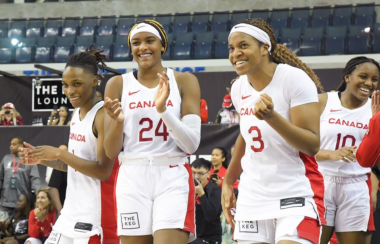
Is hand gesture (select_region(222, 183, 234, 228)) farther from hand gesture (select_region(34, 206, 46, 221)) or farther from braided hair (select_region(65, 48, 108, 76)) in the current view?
hand gesture (select_region(34, 206, 46, 221))

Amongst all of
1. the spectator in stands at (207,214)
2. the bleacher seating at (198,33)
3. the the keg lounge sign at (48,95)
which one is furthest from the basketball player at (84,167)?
the bleacher seating at (198,33)

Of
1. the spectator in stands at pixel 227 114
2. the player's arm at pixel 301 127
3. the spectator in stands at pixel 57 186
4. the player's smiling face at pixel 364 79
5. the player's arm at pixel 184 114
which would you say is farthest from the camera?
the spectator in stands at pixel 227 114

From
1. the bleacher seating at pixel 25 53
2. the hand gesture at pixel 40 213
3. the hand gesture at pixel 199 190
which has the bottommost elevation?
the hand gesture at pixel 40 213

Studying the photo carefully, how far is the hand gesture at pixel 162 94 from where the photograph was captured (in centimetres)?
364

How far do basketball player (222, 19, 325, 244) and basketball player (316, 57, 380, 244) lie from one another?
154 cm

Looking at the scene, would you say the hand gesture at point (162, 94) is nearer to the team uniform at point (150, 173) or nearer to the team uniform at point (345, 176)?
the team uniform at point (150, 173)

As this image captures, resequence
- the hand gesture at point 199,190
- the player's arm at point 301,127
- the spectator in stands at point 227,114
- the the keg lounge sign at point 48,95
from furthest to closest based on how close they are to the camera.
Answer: the the keg lounge sign at point 48,95 < the spectator in stands at point 227,114 < the hand gesture at point 199,190 < the player's arm at point 301,127

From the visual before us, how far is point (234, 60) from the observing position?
3479 millimetres

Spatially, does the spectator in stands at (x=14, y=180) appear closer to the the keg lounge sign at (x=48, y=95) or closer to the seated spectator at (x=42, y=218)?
the seated spectator at (x=42, y=218)

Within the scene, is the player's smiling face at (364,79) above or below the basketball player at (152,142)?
above

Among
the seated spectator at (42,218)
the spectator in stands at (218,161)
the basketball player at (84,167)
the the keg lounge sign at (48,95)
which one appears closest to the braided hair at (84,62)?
the basketball player at (84,167)

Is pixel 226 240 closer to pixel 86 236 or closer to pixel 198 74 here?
pixel 86 236

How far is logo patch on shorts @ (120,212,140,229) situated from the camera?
3.80 metres

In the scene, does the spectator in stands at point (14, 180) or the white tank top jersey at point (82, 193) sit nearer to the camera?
the white tank top jersey at point (82, 193)
